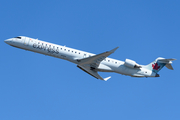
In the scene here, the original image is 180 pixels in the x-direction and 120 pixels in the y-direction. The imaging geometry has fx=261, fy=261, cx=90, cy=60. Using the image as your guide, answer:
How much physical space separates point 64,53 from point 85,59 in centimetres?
271

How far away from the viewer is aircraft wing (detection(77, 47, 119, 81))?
31.0m

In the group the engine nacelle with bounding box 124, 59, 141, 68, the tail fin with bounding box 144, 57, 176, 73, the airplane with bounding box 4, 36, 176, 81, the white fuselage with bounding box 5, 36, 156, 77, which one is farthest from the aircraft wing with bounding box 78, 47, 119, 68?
the tail fin with bounding box 144, 57, 176, 73

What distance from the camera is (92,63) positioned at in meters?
32.4

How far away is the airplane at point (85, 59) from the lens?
105 feet

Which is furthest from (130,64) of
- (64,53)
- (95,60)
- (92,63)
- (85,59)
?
(64,53)

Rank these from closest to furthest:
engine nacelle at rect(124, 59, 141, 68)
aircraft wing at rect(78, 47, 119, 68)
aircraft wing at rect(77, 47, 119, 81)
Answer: aircraft wing at rect(78, 47, 119, 68), aircraft wing at rect(77, 47, 119, 81), engine nacelle at rect(124, 59, 141, 68)

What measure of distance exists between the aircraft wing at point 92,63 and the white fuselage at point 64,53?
26.7 inches

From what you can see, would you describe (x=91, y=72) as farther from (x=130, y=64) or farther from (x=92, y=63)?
(x=130, y=64)

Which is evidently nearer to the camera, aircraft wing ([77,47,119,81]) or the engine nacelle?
aircraft wing ([77,47,119,81])

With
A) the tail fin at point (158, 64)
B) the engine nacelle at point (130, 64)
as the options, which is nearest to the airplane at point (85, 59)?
the engine nacelle at point (130, 64)

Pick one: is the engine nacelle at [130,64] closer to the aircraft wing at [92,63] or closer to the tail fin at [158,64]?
the tail fin at [158,64]

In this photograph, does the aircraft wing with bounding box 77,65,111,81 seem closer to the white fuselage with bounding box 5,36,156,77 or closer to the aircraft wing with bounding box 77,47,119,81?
the aircraft wing with bounding box 77,47,119,81

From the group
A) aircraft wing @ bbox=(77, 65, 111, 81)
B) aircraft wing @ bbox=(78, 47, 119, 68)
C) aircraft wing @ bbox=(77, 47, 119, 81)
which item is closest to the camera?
aircraft wing @ bbox=(78, 47, 119, 68)

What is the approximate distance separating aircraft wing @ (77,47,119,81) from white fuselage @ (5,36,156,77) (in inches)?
26.7
